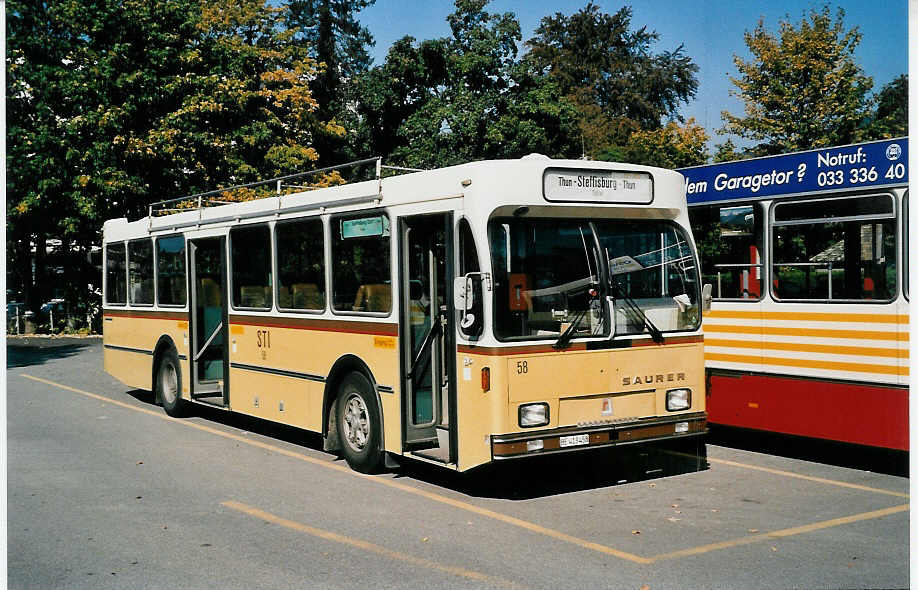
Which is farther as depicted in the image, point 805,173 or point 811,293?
point 805,173

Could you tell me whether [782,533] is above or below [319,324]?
below

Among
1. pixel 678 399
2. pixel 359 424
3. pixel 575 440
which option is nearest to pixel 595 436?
pixel 575 440

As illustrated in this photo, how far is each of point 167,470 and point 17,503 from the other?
1664 millimetres

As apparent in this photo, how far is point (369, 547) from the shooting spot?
7.07 metres

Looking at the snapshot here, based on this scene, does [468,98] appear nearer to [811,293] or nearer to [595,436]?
[811,293]

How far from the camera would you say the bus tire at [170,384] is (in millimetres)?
14070

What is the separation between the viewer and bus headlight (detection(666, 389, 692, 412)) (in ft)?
29.6

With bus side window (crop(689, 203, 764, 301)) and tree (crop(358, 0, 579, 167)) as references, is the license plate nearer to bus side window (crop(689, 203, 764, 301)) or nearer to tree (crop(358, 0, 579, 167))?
bus side window (crop(689, 203, 764, 301))

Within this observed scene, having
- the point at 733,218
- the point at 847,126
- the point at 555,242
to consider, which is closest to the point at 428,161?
the point at 847,126

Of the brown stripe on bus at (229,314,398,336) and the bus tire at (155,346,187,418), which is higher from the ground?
the brown stripe on bus at (229,314,398,336)

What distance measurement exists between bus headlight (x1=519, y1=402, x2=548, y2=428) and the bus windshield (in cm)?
56

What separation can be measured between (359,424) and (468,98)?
26923 mm

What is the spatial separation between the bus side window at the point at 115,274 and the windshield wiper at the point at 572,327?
946 centimetres

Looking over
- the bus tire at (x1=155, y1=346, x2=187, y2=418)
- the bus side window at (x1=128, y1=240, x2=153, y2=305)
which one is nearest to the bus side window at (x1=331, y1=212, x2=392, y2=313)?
the bus tire at (x1=155, y1=346, x2=187, y2=418)
